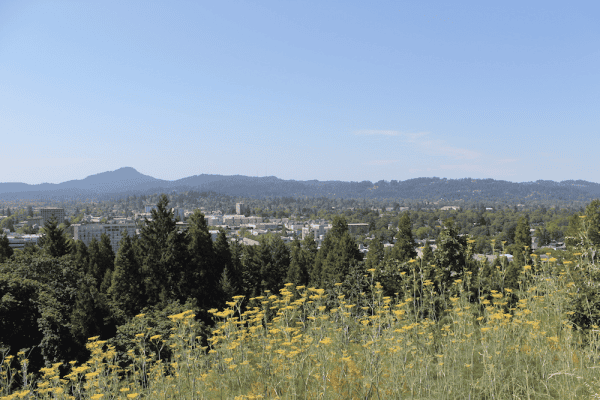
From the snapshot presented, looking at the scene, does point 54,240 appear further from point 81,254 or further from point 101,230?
point 101,230

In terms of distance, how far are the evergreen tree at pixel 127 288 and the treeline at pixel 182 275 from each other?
0.06 meters

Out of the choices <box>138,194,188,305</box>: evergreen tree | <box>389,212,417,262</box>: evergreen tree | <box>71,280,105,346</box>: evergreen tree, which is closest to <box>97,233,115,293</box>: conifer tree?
<box>138,194,188,305</box>: evergreen tree

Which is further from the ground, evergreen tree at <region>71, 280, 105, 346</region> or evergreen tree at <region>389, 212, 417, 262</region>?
evergreen tree at <region>389, 212, 417, 262</region>

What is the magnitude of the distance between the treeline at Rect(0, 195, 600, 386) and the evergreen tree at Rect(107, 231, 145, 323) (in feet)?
0.19

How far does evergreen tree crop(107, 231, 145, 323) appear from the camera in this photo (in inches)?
710

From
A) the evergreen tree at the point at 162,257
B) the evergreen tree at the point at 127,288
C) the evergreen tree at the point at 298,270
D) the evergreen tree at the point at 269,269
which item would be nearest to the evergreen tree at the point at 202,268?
the evergreen tree at the point at 162,257

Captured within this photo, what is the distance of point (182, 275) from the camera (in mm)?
19734

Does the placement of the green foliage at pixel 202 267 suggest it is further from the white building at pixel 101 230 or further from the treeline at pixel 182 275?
the white building at pixel 101 230

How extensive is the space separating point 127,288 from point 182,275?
12.2 feet

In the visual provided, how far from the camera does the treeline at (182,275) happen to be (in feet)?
31.0

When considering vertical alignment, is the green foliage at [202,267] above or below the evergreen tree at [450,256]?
below

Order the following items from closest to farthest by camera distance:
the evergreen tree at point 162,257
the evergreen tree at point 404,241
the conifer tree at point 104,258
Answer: the evergreen tree at point 162,257 < the evergreen tree at point 404,241 < the conifer tree at point 104,258

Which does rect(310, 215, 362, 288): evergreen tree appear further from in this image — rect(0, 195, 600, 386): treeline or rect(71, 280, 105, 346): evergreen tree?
rect(71, 280, 105, 346): evergreen tree

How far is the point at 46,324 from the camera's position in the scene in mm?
12164
